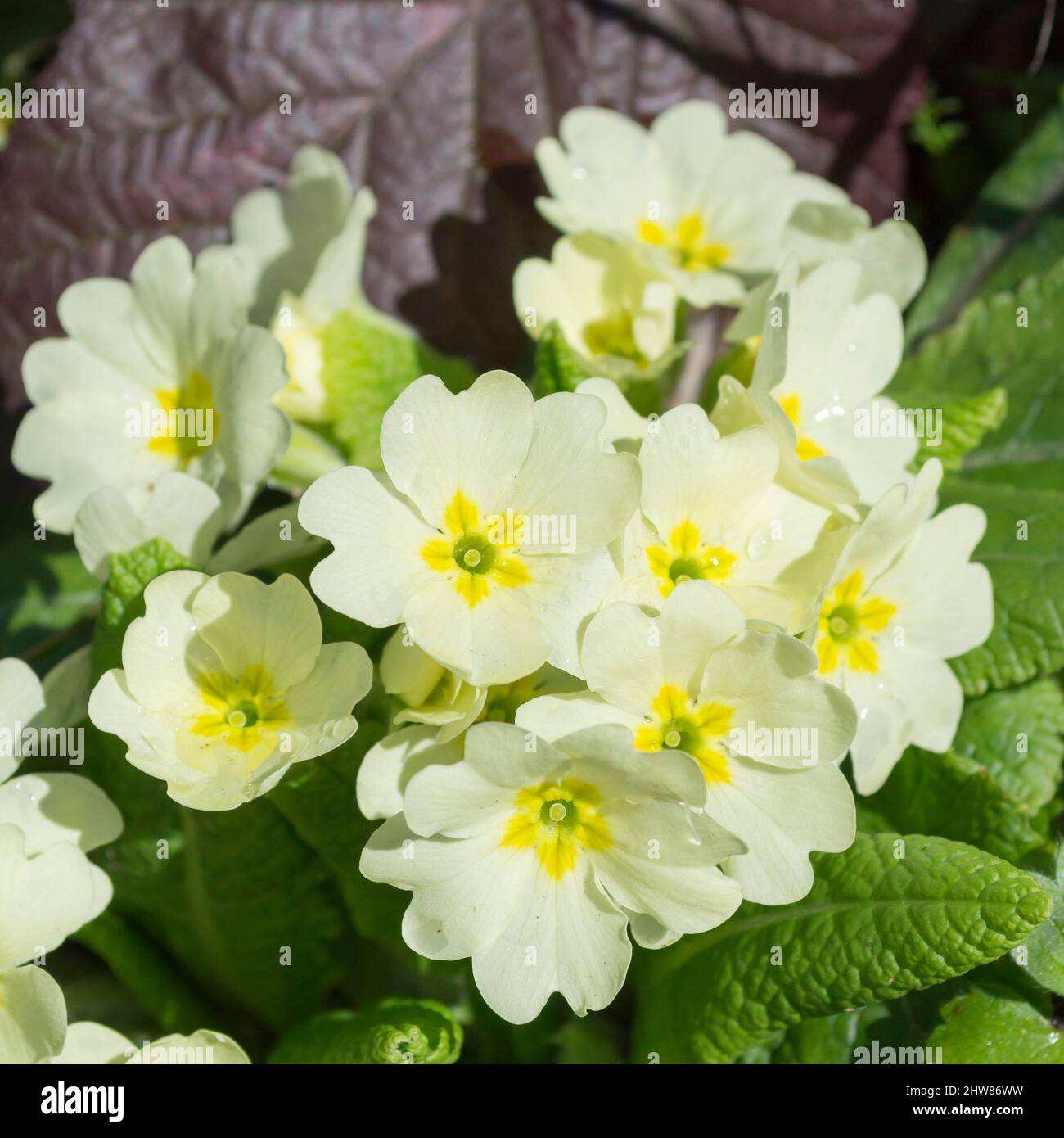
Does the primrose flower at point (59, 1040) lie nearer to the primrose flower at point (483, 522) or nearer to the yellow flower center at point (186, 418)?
the primrose flower at point (483, 522)

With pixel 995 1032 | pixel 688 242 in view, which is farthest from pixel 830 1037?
pixel 688 242

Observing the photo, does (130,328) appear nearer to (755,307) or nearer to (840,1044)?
(755,307)

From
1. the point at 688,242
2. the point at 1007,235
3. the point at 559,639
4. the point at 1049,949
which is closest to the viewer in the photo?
the point at 559,639

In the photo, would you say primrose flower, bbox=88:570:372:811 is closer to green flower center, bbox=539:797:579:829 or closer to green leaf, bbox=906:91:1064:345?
green flower center, bbox=539:797:579:829

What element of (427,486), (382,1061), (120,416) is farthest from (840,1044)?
(120,416)

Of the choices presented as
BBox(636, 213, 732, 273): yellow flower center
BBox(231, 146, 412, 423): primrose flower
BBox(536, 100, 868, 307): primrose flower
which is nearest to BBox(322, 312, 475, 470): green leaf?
BBox(231, 146, 412, 423): primrose flower

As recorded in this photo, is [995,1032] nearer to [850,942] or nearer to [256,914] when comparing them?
[850,942]
